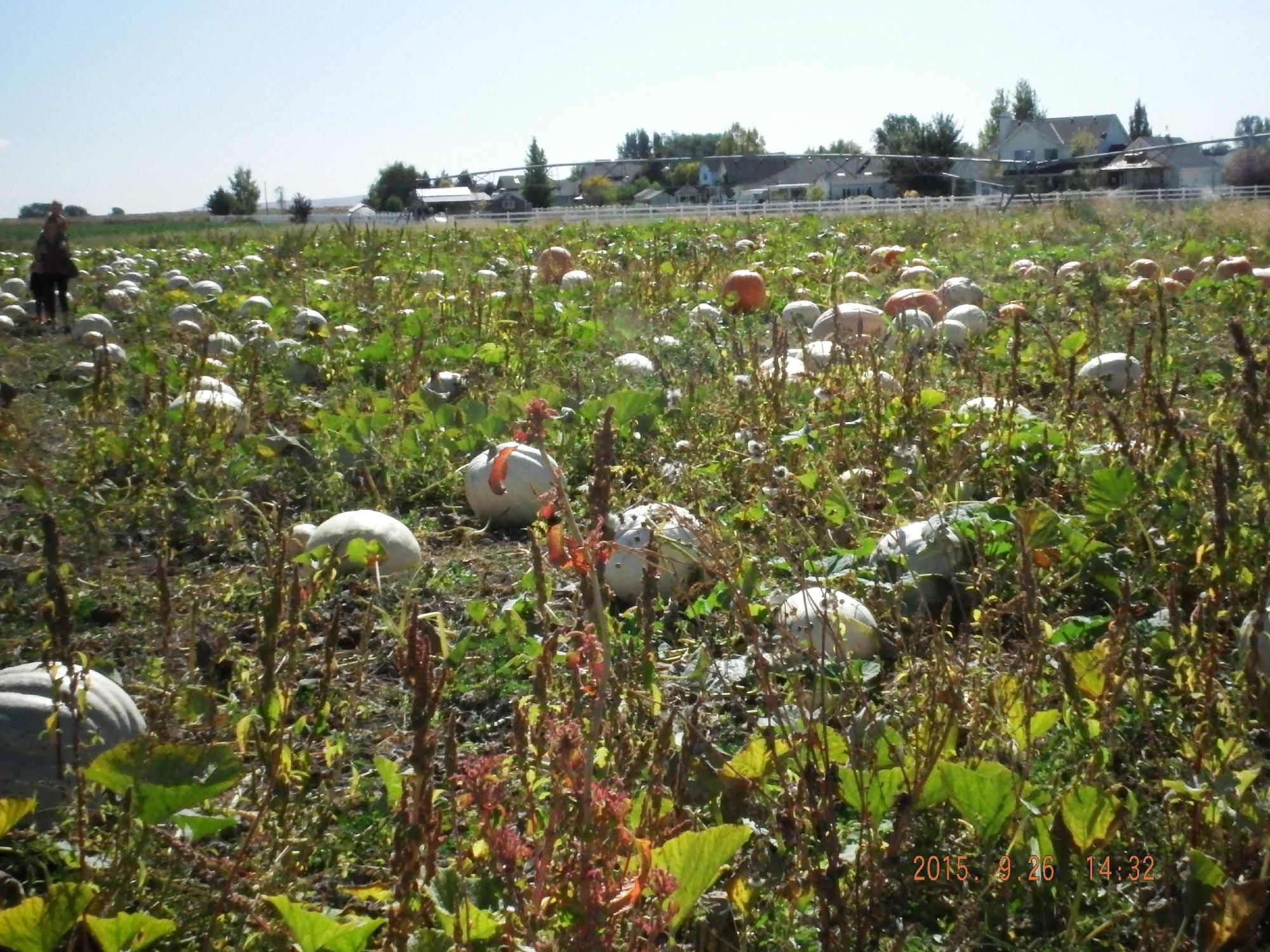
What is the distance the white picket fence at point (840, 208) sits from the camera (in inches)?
1053

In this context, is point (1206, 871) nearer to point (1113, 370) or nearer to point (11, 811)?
point (11, 811)

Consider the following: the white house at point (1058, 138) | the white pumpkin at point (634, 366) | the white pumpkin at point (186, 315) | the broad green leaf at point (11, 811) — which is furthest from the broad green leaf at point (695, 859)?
the white house at point (1058, 138)

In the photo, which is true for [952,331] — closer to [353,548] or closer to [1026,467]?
[1026,467]

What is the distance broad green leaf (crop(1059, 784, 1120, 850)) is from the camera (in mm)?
1972

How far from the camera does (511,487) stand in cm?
426

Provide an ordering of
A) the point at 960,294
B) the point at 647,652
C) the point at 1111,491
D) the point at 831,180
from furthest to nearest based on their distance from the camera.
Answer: the point at 831,180, the point at 960,294, the point at 1111,491, the point at 647,652

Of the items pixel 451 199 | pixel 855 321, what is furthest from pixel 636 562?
pixel 451 199

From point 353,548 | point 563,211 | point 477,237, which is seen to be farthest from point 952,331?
point 563,211

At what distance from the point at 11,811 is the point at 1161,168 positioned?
6072 cm

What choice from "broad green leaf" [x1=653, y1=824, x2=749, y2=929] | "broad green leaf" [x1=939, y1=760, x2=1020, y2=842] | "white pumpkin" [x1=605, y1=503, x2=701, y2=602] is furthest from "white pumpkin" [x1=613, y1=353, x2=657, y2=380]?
"broad green leaf" [x1=653, y1=824, x2=749, y2=929]

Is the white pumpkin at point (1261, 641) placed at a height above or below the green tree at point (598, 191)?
below

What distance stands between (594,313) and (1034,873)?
266 inches

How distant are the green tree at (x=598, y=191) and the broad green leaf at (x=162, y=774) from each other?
7441 centimetres
